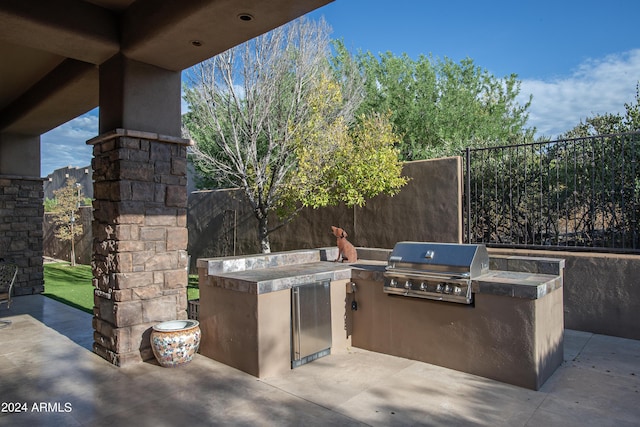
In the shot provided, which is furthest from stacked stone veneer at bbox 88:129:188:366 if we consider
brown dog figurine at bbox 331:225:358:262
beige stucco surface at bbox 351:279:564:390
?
beige stucco surface at bbox 351:279:564:390

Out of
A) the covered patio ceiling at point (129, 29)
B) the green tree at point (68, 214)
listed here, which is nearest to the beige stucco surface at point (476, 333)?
the covered patio ceiling at point (129, 29)

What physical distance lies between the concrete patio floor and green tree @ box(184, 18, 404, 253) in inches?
119

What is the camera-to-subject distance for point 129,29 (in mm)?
4043

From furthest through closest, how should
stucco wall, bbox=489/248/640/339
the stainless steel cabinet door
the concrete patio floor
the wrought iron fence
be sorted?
the wrought iron fence, stucco wall, bbox=489/248/640/339, the stainless steel cabinet door, the concrete patio floor

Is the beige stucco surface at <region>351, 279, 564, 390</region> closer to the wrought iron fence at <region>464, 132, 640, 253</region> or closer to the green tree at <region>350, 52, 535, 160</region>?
the wrought iron fence at <region>464, 132, 640, 253</region>

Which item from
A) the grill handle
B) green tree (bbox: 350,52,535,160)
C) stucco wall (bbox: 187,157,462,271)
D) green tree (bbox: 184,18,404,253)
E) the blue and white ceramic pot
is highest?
green tree (bbox: 350,52,535,160)

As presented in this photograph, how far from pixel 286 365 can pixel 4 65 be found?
529 cm

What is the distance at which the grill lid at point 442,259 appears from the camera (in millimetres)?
3801

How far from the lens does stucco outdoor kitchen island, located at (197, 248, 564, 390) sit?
358 cm

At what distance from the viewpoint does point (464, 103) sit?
1405 centimetres

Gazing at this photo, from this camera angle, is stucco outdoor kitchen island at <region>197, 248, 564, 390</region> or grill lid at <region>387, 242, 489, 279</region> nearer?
stucco outdoor kitchen island at <region>197, 248, 564, 390</region>

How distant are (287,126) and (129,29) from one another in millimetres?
3167

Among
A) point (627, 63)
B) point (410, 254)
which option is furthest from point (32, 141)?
point (627, 63)

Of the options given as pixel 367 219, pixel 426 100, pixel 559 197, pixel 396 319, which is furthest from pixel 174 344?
pixel 426 100
